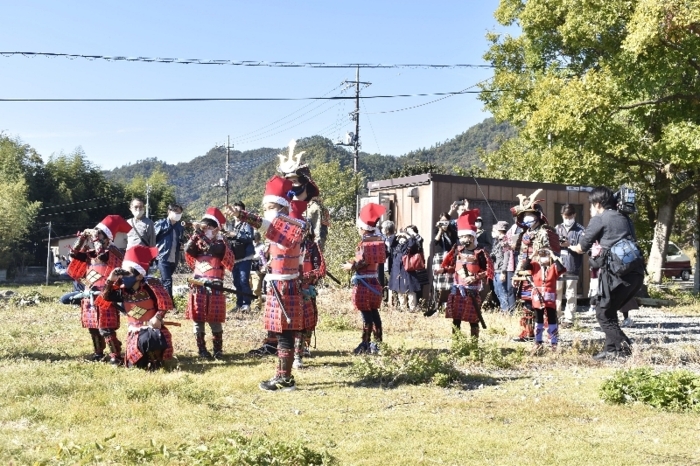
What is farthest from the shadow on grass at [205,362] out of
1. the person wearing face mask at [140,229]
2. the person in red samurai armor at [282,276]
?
the person wearing face mask at [140,229]

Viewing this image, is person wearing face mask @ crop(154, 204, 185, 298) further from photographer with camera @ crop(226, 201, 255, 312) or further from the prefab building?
the prefab building

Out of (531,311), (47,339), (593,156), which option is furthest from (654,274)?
(47,339)

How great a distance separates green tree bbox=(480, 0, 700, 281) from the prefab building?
2.65m

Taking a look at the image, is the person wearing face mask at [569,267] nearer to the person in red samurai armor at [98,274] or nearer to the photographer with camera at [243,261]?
the photographer with camera at [243,261]

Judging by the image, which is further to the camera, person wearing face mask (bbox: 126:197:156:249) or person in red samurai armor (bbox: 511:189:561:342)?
person wearing face mask (bbox: 126:197:156:249)

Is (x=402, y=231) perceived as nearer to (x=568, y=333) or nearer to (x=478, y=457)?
(x=568, y=333)

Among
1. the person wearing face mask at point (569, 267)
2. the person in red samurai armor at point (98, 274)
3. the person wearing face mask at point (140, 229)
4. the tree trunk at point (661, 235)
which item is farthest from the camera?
the tree trunk at point (661, 235)

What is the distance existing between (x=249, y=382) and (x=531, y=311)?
14.8ft

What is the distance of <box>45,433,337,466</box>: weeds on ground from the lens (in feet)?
14.0

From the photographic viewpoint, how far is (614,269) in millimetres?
8250

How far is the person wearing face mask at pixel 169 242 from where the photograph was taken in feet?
40.3

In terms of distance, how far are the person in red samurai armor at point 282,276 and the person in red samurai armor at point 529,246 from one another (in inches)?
147

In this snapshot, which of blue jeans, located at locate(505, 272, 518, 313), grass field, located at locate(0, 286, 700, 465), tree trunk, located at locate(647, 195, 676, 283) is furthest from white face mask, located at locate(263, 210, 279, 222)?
tree trunk, located at locate(647, 195, 676, 283)

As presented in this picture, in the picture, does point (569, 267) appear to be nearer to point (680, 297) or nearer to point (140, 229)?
point (680, 297)
